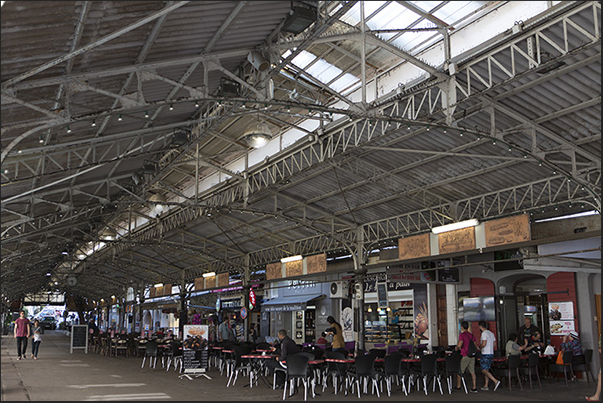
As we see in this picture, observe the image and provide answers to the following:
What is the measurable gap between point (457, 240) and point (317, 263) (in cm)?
601

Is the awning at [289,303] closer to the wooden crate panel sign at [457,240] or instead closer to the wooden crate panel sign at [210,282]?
the wooden crate panel sign at [210,282]

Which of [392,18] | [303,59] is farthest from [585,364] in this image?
[303,59]

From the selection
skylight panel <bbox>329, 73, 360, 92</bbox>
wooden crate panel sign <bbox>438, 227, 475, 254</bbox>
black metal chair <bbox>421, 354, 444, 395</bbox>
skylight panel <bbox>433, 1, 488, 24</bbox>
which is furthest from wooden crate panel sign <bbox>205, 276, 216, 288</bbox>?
skylight panel <bbox>433, 1, 488, 24</bbox>

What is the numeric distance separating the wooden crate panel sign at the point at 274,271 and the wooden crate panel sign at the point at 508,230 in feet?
31.4

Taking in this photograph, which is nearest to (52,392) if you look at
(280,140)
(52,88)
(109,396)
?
(109,396)

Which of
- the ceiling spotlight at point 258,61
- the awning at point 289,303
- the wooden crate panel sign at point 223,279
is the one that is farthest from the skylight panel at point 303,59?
the awning at point 289,303

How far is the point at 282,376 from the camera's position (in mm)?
12812

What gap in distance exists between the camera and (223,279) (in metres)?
25.5

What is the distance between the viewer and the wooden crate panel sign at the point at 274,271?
2111cm

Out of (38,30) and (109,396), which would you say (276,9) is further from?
(109,396)

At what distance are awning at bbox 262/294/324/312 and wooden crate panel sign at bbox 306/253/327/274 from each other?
6.56 m

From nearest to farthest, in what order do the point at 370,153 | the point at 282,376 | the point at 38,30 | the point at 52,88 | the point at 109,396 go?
the point at 38,30 < the point at 52,88 < the point at 109,396 < the point at 282,376 < the point at 370,153

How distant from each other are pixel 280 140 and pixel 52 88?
754 cm

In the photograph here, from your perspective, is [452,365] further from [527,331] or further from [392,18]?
[392,18]
